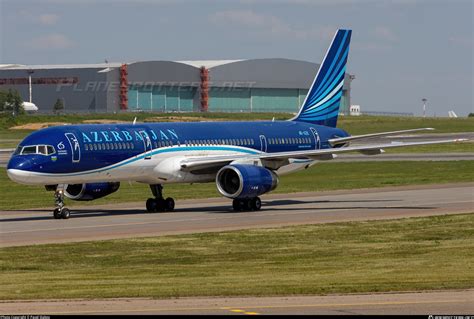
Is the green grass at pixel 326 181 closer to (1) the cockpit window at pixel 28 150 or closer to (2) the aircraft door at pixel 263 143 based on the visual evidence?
(2) the aircraft door at pixel 263 143

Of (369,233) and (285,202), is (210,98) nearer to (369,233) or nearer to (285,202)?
(285,202)

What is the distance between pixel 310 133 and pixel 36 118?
281 ft

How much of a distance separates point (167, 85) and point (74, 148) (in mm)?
109817

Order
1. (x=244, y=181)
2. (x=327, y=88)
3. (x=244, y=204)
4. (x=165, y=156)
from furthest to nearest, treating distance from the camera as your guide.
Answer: (x=327, y=88)
(x=244, y=204)
(x=165, y=156)
(x=244, y=181)

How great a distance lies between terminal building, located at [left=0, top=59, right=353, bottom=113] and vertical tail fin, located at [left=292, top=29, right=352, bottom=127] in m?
95.1

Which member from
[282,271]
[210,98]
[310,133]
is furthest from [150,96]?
[282,271]

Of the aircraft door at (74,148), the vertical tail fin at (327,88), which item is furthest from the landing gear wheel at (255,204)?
the vertical tail fin at (327,88)

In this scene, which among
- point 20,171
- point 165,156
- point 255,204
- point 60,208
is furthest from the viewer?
point 255,204

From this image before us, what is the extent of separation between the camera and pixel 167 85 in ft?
503

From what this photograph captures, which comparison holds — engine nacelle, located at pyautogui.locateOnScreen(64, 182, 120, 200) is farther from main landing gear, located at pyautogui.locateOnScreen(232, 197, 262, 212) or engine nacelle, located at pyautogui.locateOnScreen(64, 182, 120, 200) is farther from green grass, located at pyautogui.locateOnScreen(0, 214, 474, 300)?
green grass, located at pyautogui.locateOnScreen(0, 214, 474, 300)

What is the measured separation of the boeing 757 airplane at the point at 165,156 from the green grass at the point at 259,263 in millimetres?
8047

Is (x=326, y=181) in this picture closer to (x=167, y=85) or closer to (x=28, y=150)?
(x=28, y=150)

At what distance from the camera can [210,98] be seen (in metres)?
157

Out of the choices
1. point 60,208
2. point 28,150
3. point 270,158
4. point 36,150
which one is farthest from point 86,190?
point 270,158
